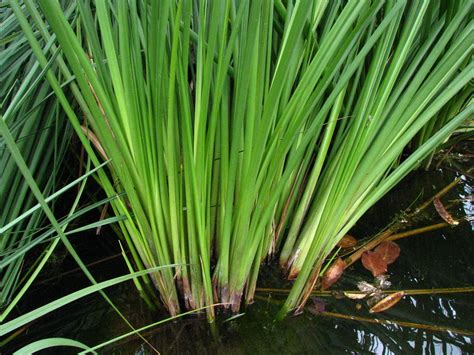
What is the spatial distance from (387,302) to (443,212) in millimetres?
349

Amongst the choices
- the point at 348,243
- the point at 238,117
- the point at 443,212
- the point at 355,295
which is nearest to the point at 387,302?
the point at 355,295

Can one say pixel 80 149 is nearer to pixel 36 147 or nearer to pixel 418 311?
pixel 36 147

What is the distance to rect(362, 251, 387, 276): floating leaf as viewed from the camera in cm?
94

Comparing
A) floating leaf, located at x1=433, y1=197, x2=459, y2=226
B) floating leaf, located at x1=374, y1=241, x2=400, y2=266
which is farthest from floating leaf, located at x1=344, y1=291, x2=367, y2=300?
floating leaf, located at x1=433, y1=197, x2=459, y2=226

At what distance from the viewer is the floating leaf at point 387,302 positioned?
86cm

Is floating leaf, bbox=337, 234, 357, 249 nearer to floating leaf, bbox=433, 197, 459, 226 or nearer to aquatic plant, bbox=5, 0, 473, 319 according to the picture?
aquatic plant, bbox=5, 0, 473, 319

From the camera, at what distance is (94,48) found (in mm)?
677

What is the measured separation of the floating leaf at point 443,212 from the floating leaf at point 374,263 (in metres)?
0.23

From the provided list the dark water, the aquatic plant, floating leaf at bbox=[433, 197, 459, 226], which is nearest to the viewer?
the aquatic plant

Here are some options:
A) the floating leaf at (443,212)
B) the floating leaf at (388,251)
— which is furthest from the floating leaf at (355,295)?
Result: the floating leaf at (443,212)

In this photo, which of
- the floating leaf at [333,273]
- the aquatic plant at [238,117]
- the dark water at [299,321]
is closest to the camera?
the aquatic plant at [238,117]

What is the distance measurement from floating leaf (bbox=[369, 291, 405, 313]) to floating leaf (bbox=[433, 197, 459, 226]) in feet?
0.93

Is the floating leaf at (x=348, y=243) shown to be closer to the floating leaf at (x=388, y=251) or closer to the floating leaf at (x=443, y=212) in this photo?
the floating leaf at (x=388, y=251)

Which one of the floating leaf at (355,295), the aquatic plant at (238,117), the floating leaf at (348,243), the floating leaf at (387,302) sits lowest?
the floating leaf at (387,302)
